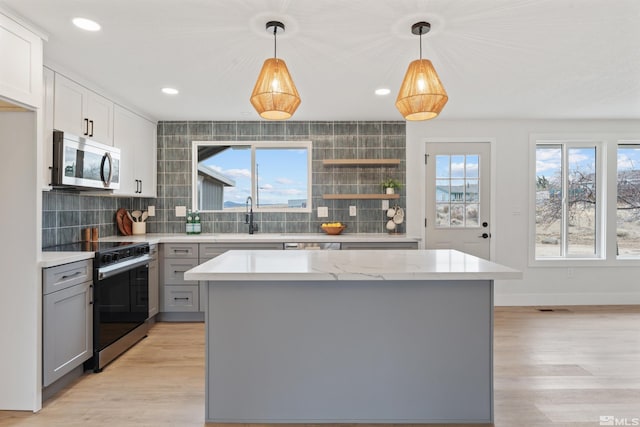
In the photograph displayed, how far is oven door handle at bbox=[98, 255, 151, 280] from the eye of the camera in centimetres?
275

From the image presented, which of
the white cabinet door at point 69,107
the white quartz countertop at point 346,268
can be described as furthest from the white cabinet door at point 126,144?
the white quartz countertop at point 346,268

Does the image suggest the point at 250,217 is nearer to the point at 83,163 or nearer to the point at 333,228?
the point at 333,228

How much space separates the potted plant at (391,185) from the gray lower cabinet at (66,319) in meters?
3.04

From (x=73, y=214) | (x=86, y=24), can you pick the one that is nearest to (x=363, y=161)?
(x=86, y=24)

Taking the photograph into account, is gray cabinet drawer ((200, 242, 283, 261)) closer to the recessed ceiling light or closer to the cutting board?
the cutting board

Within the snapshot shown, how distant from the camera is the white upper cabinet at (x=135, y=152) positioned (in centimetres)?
368

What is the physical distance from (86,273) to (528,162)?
465cm

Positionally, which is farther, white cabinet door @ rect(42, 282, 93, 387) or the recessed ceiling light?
white cabinet door @ rect(42, 282, 93, 387)

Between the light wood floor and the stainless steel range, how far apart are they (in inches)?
4.9

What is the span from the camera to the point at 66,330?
243 cm

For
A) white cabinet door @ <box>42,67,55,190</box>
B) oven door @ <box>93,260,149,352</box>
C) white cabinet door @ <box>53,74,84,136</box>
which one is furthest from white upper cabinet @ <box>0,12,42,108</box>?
oven door @ <box>93,260,149,352</box>

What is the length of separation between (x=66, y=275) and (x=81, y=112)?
4.61ft

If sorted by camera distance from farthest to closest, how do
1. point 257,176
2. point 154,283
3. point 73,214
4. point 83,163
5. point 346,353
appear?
point 257,176
point 154,283
point 73,214
point 83,163
point 346,353

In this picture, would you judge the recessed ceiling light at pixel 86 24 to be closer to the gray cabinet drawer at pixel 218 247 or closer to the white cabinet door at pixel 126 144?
the white cabinet door at pixel 126 144
